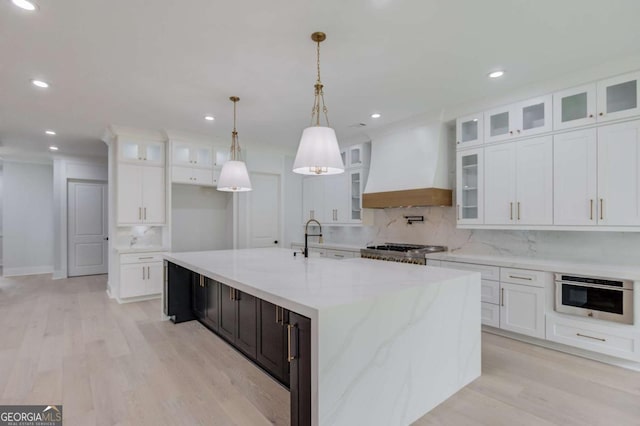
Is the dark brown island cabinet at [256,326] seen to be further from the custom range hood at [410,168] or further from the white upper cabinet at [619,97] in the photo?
the white upper cabinet at [619,97]

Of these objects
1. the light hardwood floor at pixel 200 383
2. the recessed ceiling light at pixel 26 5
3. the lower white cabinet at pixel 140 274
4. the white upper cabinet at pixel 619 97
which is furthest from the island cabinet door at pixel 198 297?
the white upper cabinet at pixel 619 97

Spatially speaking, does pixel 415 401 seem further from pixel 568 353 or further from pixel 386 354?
pixel 568 353

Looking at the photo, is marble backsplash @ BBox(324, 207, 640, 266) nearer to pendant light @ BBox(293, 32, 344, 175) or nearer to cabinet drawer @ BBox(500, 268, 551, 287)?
cabinet drawer @ BBox(500, 268, 551, 287)

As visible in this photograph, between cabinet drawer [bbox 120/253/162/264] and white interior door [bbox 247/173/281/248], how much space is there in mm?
1582

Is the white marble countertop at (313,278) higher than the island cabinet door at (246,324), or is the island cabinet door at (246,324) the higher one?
the white marble countertop at (313,278)

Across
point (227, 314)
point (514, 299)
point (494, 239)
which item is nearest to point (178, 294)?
point (227, 314)

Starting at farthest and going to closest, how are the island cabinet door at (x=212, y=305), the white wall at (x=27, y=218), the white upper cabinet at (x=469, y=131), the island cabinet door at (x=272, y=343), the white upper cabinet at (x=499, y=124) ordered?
the white wall at (x=27, y=218), the white upper cabinet at (x=469, y=131), the white upper cabinet at (x=499, y=124), the island cabinet door at (x=212, y=305), the island cabinet door at (x=272, y=343)

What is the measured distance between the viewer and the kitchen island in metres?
1.56

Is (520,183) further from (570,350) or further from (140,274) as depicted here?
(140,274)

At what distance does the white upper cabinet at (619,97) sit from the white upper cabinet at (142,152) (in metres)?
5.61

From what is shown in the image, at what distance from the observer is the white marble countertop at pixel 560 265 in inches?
108

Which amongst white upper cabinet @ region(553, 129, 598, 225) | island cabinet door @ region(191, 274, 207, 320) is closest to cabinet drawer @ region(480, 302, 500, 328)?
white upper cabinet @ region(553, 129, 598, 225)

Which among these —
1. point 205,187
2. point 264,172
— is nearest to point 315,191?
point 264,172

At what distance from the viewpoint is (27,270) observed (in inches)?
292
